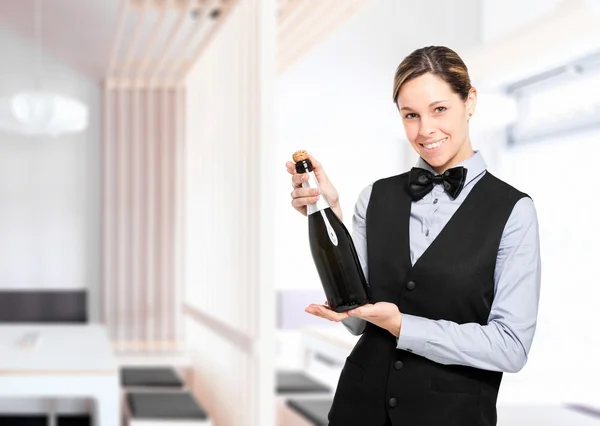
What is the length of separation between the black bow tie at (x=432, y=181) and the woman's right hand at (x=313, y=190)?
5cm

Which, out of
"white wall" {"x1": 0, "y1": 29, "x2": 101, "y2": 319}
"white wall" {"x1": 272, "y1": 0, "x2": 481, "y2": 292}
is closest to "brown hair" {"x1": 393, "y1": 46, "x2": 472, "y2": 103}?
"white wall" {"x1": 272, "y1": 0, "x2": 481, "y2": 292}

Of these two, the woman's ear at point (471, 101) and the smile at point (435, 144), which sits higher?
the woman's ear at point (471, 101)

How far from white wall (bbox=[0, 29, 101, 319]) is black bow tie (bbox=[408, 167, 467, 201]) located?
6.82m

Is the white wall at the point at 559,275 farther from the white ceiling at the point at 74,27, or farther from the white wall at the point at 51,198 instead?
the white wall at the point at 51,198

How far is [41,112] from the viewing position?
4926 millimetres

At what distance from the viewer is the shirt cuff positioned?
50 centimetres

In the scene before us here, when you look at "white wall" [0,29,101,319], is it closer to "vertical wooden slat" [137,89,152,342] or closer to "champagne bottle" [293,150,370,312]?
"vertical wooden slat" [137,89,152,342]

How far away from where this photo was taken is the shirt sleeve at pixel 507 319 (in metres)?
0.49

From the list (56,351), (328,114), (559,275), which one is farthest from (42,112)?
(559,275)

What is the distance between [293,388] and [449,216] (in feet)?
14.0

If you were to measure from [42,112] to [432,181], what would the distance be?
4718 millimetres

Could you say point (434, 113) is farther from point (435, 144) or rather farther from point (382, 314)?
point (382, 314)

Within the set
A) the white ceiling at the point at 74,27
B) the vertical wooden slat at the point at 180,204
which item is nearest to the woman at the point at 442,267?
the white ceiling at the point at 74,27

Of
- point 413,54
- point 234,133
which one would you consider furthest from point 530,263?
point 234,133
